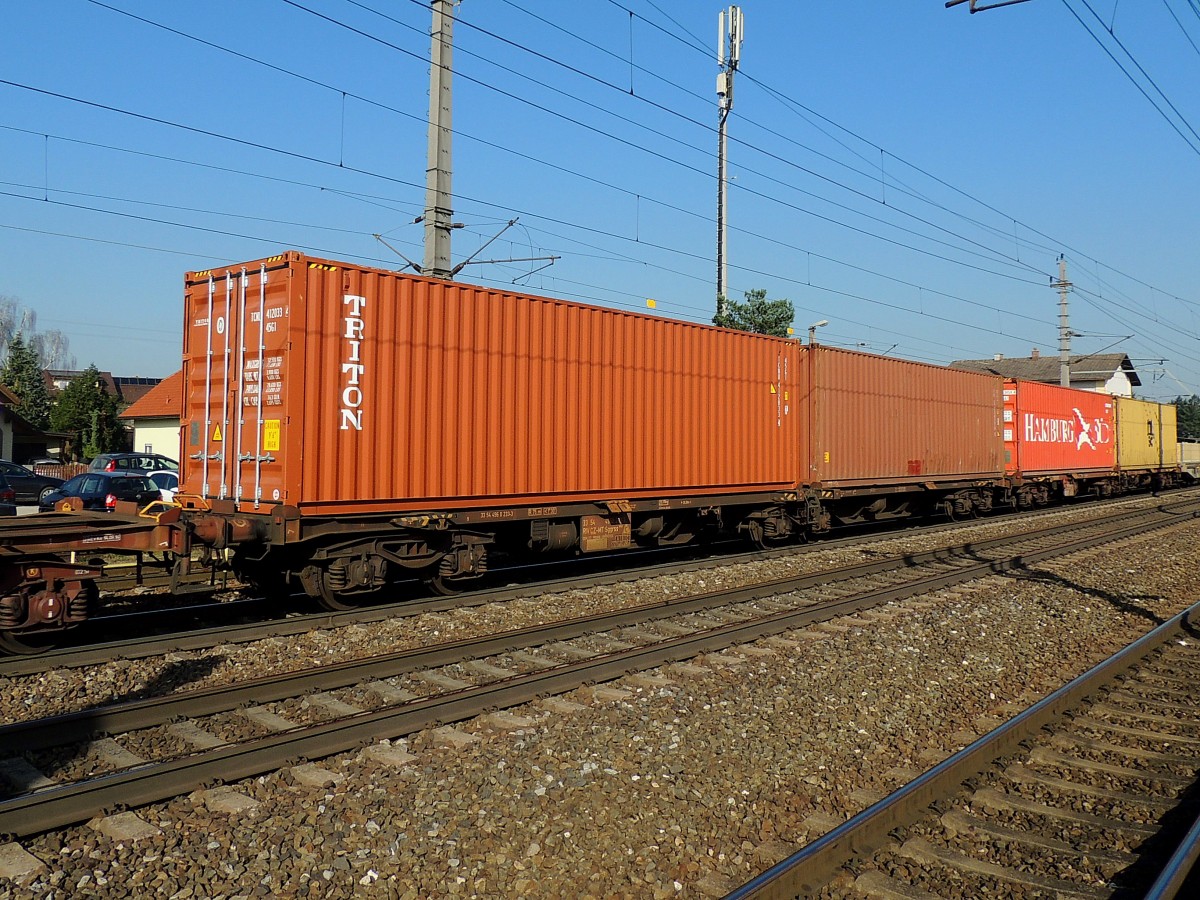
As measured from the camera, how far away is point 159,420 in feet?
160

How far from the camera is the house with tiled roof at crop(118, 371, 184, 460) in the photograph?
47906 mm

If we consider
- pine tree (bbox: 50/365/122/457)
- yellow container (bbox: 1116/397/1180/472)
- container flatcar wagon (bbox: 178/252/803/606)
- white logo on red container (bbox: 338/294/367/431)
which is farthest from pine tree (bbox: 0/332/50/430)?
yellow container (bbox: 1116/397/1180/472)

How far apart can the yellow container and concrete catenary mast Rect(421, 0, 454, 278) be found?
28.6m

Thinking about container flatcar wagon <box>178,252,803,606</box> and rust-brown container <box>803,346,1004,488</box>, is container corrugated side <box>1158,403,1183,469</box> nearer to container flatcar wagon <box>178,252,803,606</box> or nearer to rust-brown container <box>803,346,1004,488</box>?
rust-brown container <box>803,346,1004,488</box>

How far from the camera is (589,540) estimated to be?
12.3 metres

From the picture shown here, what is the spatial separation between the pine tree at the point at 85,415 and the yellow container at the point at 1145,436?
49961mm

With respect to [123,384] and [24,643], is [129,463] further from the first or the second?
[123,384]

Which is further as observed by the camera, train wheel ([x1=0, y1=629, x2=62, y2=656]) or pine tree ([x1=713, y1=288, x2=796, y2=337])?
pine tree ([x1=713, y1=288, x2=796, y2=337])

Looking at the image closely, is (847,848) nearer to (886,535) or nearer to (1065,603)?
(1065,603)

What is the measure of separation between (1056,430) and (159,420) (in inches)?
1692

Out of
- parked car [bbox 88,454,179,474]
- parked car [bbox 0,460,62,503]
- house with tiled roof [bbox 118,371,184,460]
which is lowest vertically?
parked car [bbox 0,460,62,503]

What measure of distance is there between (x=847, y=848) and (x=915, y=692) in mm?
3247

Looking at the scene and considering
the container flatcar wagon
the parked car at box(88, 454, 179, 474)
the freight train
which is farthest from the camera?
the parked car at box(88, 454, 179, 474)

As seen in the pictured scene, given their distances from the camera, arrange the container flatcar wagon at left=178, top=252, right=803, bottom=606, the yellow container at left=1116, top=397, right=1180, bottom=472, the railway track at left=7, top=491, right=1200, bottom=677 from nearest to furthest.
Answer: the railway track at left=7, top=491, right=1200, bottom=677 → the container flatcar wagon at left=178, top=252, right=803, bottom=606 → the yellow container at left=1116, top=397, right=1180, bottom=472
